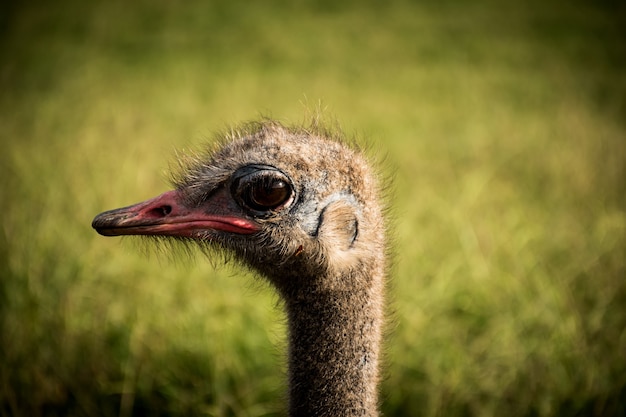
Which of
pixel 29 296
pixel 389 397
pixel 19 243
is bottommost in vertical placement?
pixel 389 397

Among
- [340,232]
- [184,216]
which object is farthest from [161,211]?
[340,232]

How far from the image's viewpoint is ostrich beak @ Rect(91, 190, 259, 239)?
5.16 ft

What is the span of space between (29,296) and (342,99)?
17.5 ft

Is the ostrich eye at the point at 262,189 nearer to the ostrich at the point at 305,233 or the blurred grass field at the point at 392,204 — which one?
the ostrich at the point at 305,233

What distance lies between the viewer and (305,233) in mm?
1591

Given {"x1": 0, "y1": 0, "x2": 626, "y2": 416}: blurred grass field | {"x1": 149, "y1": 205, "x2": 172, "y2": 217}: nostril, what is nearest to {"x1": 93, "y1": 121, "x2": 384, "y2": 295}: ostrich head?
{"x1": 149, "y1": 205, "x2": 172, "y2": 217}: nostril

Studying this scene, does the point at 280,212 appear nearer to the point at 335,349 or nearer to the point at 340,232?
the point at 340,232

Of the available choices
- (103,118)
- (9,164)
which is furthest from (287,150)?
(103,118)

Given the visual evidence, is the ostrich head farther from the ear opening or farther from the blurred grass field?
the blurred grass field

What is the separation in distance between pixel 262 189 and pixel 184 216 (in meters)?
0.23

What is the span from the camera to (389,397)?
9.25 ft

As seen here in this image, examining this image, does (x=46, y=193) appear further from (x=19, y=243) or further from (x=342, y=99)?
(x=342, y=99)

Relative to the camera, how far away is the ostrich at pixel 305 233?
5.21ft

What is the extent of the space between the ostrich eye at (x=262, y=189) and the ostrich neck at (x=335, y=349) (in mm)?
259
